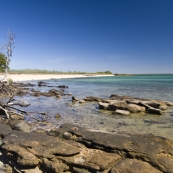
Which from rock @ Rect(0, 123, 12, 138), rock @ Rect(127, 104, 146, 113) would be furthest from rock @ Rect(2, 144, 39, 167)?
rock @ Rect(127, 104, 146, 113)

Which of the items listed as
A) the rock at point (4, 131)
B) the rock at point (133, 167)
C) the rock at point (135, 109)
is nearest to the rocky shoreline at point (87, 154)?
the rock at point (133, 167)

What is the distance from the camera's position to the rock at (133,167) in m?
4.47

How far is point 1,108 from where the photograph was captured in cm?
1108

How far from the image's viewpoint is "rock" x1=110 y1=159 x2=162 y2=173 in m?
4.47

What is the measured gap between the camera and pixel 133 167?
15.0 ft

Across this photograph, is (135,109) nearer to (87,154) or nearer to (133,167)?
(87,154)

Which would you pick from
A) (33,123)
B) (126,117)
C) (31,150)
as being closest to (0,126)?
(33,123)

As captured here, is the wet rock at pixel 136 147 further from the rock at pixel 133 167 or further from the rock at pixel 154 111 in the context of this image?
the rock at pixel 154 111

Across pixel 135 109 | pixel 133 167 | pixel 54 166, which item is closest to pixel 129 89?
pixel 135 109

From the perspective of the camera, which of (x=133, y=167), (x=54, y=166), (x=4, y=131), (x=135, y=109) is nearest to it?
(x=133, y=167)

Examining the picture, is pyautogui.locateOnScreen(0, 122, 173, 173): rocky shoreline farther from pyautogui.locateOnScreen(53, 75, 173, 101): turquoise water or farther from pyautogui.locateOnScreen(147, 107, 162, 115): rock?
pyautogui.locateOnScreen(53, 75, 173, 101): turquoise water

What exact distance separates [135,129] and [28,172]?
725cm

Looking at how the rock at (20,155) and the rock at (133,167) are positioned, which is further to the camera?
the rock at (20,155)

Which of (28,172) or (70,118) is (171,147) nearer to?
(28,172)
